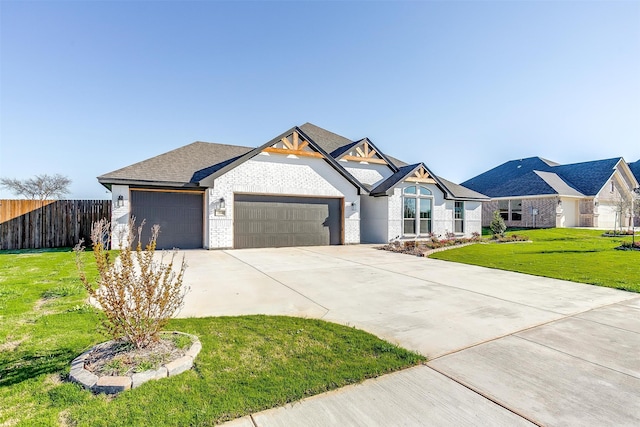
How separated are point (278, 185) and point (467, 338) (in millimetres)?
11808

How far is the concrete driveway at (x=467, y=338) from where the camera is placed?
2395mm

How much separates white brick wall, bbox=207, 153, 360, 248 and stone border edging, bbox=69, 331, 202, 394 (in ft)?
Answer: 34.6

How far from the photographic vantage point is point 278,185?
14602 mm

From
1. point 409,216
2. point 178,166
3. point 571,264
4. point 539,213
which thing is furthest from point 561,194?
point 178,166

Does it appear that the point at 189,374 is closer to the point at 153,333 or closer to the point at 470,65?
the point at 153,333

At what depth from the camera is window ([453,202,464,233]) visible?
1906 centimetres

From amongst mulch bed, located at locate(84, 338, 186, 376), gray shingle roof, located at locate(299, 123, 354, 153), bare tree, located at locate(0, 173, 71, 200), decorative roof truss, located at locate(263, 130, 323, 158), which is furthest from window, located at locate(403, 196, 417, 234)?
bare tree, located at locate(0, 173, 71, 200)

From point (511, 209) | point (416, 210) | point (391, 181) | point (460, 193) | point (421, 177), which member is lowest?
point (416, 210)

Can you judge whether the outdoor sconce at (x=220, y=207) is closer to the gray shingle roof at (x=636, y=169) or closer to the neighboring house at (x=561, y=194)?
the neighboring house at (x=561, y=194)

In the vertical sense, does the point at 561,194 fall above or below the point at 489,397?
above

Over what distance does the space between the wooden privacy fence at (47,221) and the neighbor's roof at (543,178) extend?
30.0 metres

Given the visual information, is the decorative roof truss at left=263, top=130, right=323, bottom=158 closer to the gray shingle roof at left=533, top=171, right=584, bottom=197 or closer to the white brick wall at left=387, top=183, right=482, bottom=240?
the white brick wall at left=387, top=183, right=482, bottom=240

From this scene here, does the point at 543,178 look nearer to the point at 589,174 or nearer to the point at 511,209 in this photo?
the point at 511,209

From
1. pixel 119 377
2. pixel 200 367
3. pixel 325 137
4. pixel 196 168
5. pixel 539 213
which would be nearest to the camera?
pixel 119 377
